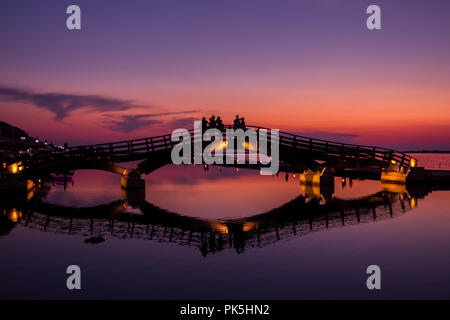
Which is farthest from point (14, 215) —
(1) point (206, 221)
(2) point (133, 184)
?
(2) point (133, 184)

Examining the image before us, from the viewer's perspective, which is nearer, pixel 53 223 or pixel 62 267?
pixel 62 267

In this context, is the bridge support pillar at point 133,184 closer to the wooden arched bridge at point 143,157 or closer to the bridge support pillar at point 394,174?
the wooden arched bridge at point 143,157

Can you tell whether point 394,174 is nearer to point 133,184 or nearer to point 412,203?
point 412,203

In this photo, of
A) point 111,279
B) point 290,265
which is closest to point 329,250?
point 290,265

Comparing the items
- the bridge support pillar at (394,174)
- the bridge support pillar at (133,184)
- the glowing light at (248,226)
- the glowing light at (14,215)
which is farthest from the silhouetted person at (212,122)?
the bridge support pillar at (394,174)

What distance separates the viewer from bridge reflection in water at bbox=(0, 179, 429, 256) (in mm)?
18297

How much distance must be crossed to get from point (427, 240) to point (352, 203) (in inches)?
472

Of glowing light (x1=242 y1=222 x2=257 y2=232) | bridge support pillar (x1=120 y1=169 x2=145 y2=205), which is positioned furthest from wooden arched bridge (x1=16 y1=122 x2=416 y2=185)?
glowing light (x1=242 y1=222 x2=257 y2=232)

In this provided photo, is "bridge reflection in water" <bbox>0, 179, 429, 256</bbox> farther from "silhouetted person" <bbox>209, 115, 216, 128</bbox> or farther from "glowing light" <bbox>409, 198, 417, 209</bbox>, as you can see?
"silhouetted person" <bbox>209, 115, 216, 128</bbox>

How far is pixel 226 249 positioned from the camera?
15906 mm

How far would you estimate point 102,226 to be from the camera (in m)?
20.8

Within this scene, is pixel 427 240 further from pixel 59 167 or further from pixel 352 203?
pixel 59 167
